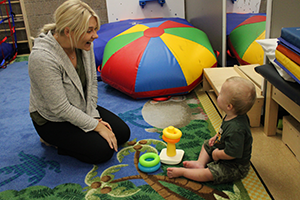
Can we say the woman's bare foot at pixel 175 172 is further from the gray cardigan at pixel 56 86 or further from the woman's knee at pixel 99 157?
the gray cardigan at pixel 56 86

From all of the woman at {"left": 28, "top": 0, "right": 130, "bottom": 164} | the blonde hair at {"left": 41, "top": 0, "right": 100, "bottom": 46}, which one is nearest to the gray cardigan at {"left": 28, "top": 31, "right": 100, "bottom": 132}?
the woman at {"left": 28, "top": 0, "right": 130, "bottom": 164}

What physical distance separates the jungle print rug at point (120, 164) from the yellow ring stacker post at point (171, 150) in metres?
0.04

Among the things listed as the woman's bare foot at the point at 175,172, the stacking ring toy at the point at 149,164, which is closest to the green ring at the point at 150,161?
the stacking ring toy at the point at 149,164

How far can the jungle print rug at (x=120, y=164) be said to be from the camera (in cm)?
134

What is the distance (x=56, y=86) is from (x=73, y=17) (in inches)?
14.6

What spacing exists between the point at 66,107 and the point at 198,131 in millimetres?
893

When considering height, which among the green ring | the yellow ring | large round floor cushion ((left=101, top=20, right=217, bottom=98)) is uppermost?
large round floor cushion ((left=101, top=20, right=217, bottom=98))

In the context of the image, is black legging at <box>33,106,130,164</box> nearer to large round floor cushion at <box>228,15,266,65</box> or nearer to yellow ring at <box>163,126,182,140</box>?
yellow ring at <box>163,126,182,140</box>

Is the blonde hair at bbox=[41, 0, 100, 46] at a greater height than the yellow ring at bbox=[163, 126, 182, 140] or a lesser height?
greater

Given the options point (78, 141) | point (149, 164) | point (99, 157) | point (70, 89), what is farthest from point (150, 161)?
point (70, 89)

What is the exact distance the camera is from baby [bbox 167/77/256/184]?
122cm

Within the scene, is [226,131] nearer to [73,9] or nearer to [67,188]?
[67,188]

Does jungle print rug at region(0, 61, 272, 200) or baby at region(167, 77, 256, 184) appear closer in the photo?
baby at region(167, 77, 256, 184)

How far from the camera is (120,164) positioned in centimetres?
157
